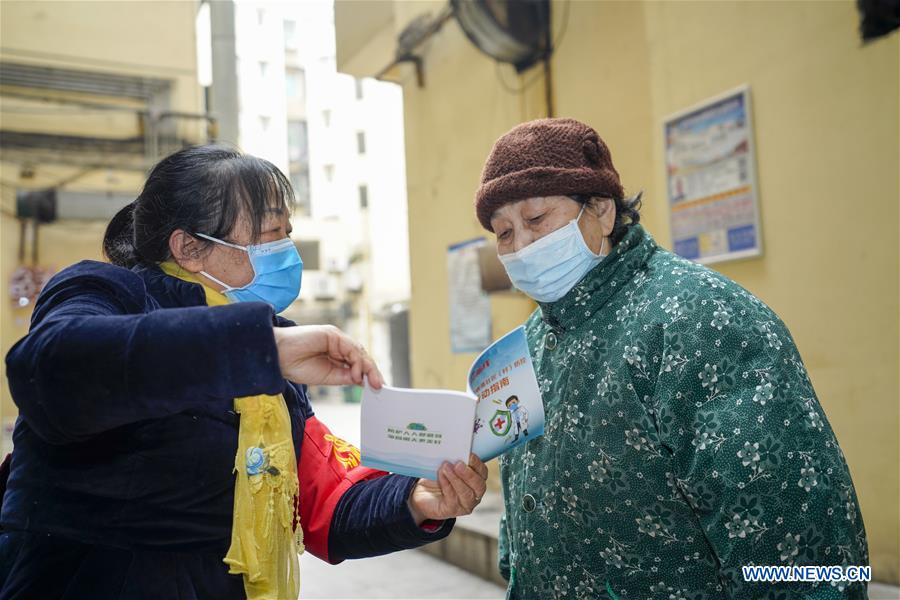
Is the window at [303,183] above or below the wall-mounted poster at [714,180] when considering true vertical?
above

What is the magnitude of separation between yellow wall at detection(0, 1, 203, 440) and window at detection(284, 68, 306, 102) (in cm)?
2531

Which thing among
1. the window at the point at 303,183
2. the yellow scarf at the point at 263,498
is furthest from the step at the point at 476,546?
the window at the point at 303,183

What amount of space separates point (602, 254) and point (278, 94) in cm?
3563

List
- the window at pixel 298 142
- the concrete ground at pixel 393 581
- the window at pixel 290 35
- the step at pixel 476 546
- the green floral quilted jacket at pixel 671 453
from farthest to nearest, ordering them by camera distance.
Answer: the window at pixel 290 35, the window at pixel 298 142, the step at pixel 476 546, the concrete ground at pixel 393 581, the green floral quilted jacket at pixel 671 453

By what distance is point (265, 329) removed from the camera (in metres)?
1.13

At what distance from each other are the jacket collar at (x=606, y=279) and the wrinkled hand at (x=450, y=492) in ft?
1.36

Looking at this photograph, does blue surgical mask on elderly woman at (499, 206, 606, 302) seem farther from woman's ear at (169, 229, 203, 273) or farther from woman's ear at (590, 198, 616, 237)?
woman's ear at (169, 229, 203, 273)

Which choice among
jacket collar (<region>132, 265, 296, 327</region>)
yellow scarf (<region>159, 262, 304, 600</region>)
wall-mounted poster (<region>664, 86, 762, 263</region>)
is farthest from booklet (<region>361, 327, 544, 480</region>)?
wall-mounted poster (<region>664, 86, 762, 263</region>)

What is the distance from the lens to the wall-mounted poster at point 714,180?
11.8 ft

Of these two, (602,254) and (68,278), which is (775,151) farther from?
(68,278)

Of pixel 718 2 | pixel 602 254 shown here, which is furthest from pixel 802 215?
pixel 602 254

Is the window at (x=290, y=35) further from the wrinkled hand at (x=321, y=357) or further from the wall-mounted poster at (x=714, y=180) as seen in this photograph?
the wrinkled hand at (x=321, y=357)

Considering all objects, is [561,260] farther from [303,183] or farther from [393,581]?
[303,183]

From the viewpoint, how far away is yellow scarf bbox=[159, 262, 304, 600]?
1.42 metres
